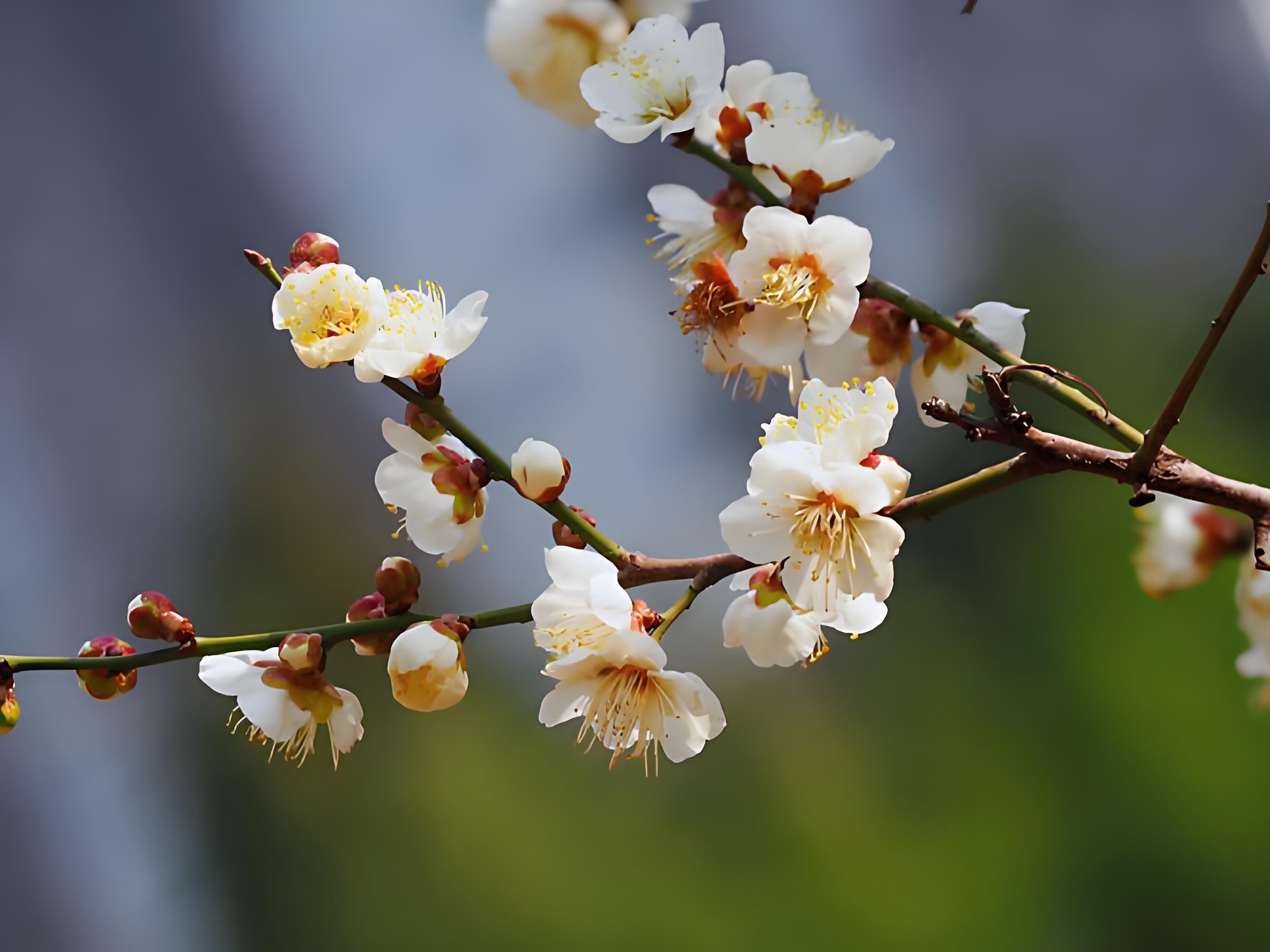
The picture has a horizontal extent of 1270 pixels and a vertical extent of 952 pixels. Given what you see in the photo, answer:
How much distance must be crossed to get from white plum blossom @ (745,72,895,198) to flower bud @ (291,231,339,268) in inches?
8.4

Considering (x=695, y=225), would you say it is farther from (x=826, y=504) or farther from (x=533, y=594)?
(x=533, y=594)

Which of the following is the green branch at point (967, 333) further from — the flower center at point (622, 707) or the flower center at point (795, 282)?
the flower center at point (622, 707)

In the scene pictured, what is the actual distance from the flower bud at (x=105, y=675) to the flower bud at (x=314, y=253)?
7.7 inches

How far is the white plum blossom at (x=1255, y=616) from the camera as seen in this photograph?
481 mm

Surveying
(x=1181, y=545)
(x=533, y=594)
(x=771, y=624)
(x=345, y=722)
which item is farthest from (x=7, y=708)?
(x=533, y=594)

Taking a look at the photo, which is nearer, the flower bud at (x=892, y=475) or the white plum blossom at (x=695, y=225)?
the flower bud at (x=892, y=475)

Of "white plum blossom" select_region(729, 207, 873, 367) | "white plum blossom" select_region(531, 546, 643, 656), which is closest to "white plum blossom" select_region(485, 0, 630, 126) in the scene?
"white plum blossom" select_region(729, 207, 873, 367)

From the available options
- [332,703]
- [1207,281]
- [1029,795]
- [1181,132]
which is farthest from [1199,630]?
[332,703]

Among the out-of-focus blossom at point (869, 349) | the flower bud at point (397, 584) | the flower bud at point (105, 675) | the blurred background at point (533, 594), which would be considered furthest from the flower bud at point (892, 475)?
the blurred background at point (533, 594)

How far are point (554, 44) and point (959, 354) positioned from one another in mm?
263

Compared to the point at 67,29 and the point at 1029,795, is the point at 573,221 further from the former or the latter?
the point at 1029,795

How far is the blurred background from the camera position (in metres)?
1.62

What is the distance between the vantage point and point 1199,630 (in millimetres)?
1702

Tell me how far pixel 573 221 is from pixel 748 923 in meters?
1.31
